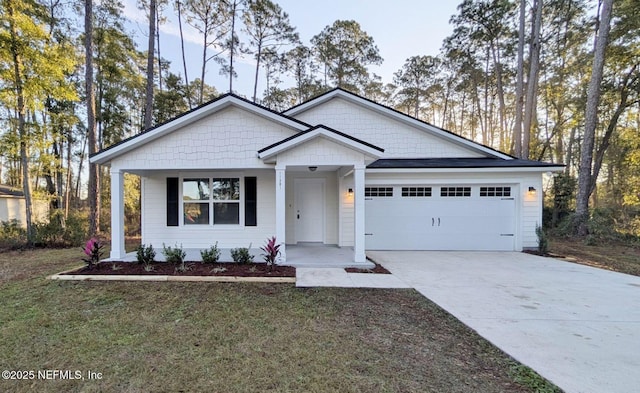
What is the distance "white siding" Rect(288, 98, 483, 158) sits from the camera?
33.3 ft

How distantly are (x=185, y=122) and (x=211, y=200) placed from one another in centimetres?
252

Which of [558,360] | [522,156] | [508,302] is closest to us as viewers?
[558,360]

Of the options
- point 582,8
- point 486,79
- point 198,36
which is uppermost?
point 582,8

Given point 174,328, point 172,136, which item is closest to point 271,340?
point 174,328

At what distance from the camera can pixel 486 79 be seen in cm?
1830

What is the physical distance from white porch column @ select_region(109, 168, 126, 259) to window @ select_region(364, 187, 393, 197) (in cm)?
714

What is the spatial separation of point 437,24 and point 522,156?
950 centimetres

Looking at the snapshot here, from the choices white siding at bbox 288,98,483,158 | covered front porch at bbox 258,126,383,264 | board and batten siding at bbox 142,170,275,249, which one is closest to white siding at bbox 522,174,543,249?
white siding at bbox 288,98,483,158

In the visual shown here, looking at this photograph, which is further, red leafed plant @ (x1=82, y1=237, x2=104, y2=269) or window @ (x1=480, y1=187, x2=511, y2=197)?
window @ (x1=480, y1=187, x2=511, y2=197)

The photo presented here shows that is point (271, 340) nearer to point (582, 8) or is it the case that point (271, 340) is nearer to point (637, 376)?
point (637, 376)

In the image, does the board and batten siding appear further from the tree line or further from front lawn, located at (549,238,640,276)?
front lawn, located at (549,238,640,276)

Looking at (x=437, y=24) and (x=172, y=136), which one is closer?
(x=172, y=136)

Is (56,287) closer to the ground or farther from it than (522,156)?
closer to the ground

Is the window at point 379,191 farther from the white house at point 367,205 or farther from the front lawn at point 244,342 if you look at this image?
the front lawn at point 244,342
